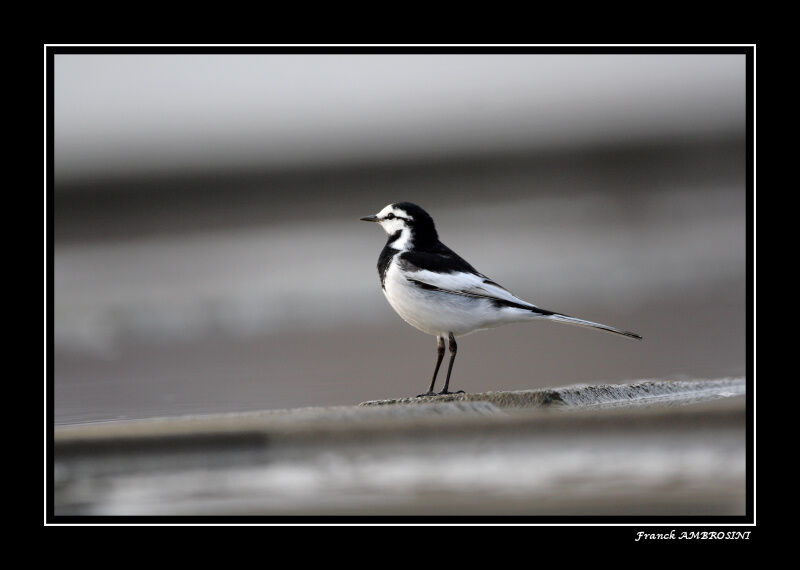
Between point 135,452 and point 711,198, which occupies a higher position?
point 711,198

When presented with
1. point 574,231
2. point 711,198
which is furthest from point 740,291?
point 711,198

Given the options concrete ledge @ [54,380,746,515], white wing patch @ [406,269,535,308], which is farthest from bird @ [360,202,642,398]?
concrete ledge @ [54,380,746,515]

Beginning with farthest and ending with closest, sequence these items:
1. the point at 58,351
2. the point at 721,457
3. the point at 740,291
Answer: the point at 740,291 < the point at 58,351 < the point at 721,457

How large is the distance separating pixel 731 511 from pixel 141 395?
4.82 metres

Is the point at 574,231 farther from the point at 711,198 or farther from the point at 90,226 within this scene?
the point at 90,226

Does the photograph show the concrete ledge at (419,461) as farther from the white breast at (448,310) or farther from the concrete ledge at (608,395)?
the white breast at (448,310)

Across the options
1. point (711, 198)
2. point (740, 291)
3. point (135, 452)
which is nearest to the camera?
point (135, 452)

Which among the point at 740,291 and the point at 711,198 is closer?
the point at 740,291

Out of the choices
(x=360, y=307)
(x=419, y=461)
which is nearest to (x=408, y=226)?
(x=419, y=461)

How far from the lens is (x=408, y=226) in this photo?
27.0ft

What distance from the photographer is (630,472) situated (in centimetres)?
532

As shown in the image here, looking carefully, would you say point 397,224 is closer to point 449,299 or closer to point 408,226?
point 408,226

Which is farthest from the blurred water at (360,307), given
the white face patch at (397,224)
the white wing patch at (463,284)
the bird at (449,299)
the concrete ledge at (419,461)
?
the concrete ledge at (419,461)
